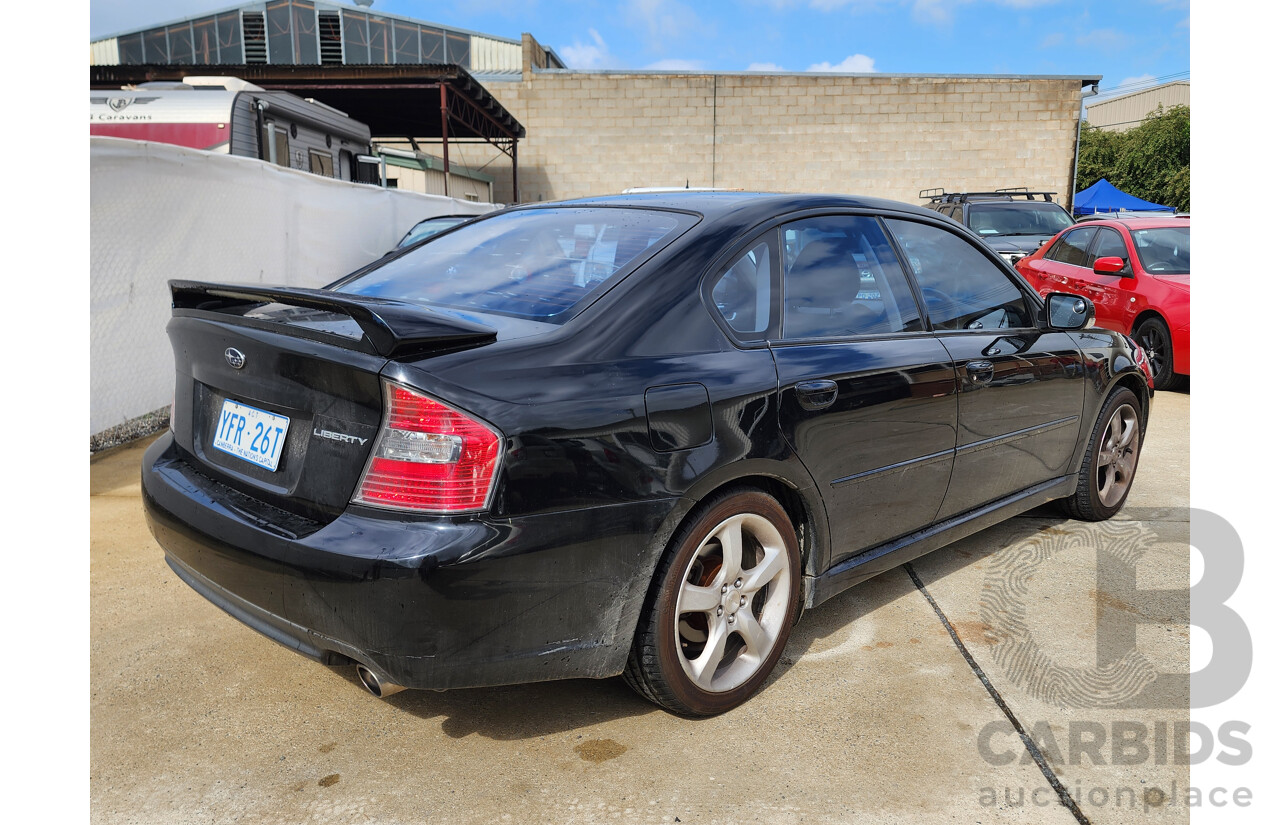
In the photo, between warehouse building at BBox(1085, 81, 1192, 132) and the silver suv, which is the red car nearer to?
the silver suv

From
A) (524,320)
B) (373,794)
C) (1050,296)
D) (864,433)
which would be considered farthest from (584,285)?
(1050,296)

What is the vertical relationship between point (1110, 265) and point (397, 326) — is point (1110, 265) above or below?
above

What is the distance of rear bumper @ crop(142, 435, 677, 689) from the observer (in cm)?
198

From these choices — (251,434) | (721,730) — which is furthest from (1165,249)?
(251,434)

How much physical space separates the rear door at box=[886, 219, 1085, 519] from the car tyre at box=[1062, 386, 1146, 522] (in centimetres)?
29

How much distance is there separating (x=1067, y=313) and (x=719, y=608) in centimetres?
226

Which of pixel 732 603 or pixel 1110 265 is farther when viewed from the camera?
pixel 1110 265

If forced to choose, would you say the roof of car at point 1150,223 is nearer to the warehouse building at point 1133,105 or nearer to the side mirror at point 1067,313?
the side mirror at point 1067,313

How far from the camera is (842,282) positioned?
2.97m

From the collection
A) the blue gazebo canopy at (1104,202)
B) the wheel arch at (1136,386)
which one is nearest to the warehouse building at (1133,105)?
the blue gazebo canopy at (1104,202)

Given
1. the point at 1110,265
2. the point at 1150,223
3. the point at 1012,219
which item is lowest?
the point at 1110,265

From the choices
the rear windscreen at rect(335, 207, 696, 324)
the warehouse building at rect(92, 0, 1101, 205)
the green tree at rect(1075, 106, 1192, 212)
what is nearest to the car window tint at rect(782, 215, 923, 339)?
the rear windscreen at rect(335, 207, 696, 324)

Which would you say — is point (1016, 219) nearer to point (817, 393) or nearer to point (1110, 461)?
point (1110, 461)

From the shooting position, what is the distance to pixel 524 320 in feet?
7.73
